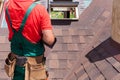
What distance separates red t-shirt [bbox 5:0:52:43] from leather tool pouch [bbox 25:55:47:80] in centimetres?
28

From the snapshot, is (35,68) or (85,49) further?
(85,49)

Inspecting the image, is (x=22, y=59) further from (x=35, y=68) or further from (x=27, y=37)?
(x=27, y=37)

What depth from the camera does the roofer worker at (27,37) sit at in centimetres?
460

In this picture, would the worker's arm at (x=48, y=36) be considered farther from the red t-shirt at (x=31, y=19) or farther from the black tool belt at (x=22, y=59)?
the black tool belt at (x=22, y=59)

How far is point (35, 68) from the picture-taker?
16.2 feet

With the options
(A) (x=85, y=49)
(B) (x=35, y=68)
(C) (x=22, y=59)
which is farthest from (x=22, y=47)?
(A) (x=85, y=49)

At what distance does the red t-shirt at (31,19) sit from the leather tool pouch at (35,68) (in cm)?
28

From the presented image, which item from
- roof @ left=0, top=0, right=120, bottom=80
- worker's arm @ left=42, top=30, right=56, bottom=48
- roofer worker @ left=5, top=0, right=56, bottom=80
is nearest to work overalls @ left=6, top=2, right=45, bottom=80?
roofer worker @ left=5, top=0, right=56, bottom=80

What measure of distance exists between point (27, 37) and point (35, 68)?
0.48 meters

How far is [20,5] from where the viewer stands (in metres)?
4.63

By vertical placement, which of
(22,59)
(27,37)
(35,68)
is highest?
(27,37)

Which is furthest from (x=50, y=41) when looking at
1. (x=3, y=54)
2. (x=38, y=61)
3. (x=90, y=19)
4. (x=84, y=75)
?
(x=90, y=19)

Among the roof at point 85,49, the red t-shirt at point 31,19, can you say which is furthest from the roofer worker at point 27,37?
the roof at point 85,49

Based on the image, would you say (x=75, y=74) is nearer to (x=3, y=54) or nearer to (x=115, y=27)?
(x=115, y=27)
